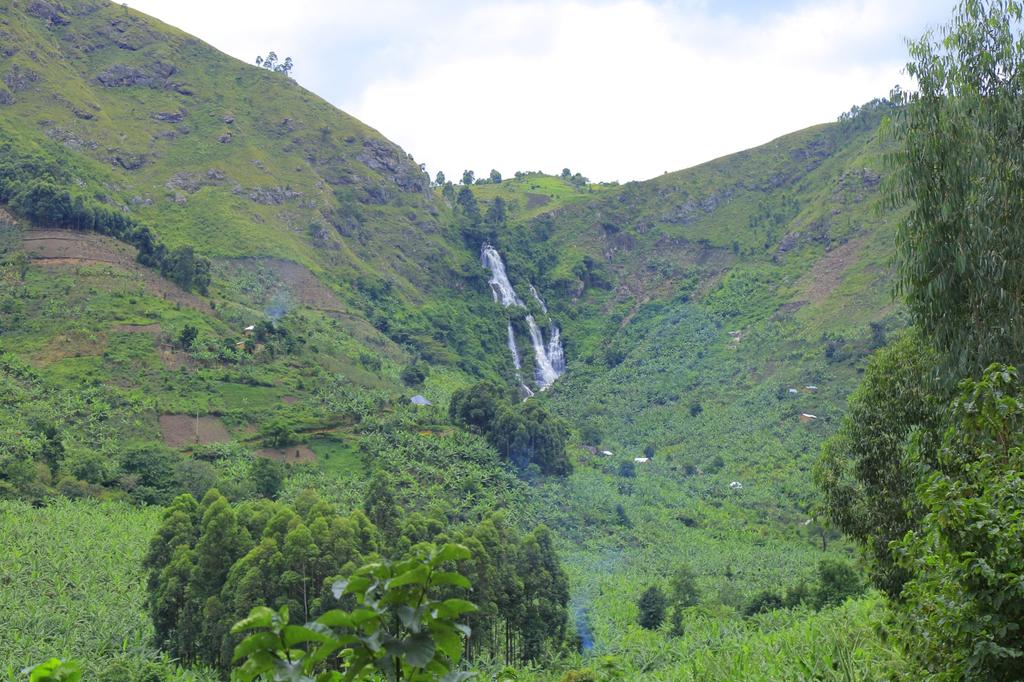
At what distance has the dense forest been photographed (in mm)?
9703

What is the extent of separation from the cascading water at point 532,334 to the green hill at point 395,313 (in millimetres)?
1298

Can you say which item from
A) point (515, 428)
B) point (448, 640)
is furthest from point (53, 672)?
point (515, 428)

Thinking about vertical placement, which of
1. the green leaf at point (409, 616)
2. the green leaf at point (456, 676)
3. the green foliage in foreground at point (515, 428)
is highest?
the green leaf at point (409, 616)

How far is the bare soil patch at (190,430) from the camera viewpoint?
4303 centimetres

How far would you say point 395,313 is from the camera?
3194 inches

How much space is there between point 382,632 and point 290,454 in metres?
42.8

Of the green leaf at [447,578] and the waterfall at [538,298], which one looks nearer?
the green leaf at [447,578]

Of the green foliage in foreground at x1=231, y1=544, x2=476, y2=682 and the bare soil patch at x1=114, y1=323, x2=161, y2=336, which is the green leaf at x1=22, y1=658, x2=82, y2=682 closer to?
the green foliage in foreground at x1=231, y1=544, x2=476, y2=682

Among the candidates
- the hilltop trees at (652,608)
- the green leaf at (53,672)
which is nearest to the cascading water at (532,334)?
the hilltop trees at (652,608)

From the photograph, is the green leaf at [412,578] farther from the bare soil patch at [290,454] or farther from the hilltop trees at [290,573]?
the bare soil patch at [290,454]

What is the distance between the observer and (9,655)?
1573 cm

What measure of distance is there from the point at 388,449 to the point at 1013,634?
40437 mm

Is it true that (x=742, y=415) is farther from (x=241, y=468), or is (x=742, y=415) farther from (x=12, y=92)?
(x=12, y=92)

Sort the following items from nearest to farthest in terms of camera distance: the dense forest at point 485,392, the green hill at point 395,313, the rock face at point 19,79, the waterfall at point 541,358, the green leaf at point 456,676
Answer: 1. the green leaf at point 456,676
2. the dense forest at point 485,392
3. the green hill at point 395,313
4. the rock face at point 19,79
5. the waterfall at point 541,358
